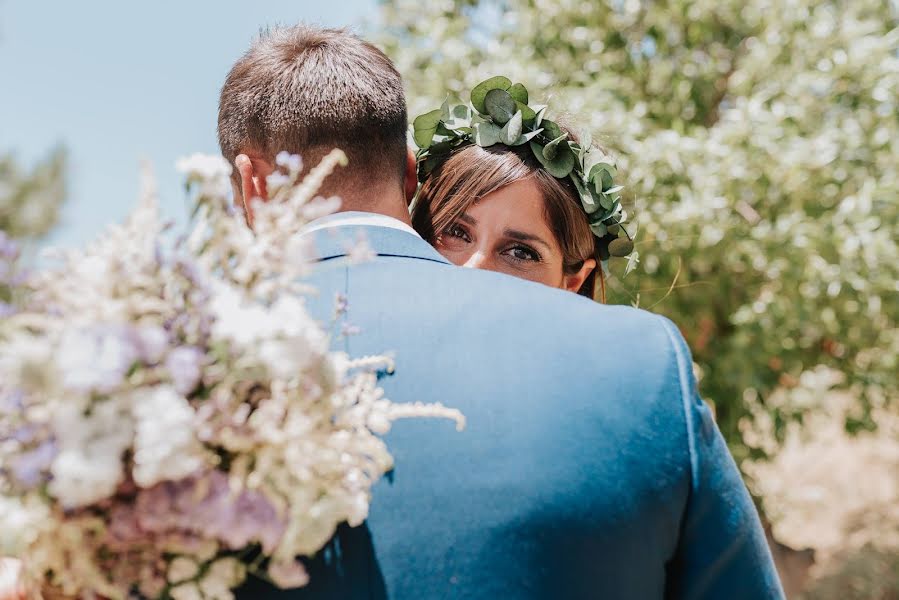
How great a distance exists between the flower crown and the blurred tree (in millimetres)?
1193

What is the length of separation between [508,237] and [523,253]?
3.1 inches

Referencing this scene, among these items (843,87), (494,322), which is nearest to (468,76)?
(843,87)

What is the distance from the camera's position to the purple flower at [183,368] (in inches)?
38.9

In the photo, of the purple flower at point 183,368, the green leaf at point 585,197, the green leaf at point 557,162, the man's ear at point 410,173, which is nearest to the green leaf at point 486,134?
the green leaf at point 557,162

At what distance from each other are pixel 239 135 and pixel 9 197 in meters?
20.0

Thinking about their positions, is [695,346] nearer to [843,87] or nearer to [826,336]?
[826,336]

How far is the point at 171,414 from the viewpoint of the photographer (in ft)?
3.15

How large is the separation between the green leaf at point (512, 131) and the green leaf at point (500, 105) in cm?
5

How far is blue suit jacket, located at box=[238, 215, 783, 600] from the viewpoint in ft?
4.05

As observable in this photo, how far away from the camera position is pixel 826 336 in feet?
17.0

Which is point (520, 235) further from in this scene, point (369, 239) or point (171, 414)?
point (171, 414)

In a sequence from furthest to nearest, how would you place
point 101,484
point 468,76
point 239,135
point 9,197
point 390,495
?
1. point 9,197
2. point 468,76
3. point 239,135
4. point 390,495
5. point 101,484

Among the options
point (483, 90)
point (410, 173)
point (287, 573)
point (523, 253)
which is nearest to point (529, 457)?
point (287, 573)

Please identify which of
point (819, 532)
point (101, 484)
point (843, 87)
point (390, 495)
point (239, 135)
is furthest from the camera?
point (819, 532)
